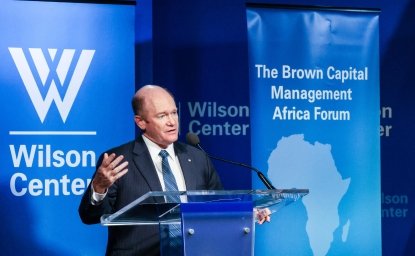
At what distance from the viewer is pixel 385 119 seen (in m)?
6.11

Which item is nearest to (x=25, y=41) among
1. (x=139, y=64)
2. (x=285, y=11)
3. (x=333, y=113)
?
(x=139, y=64)

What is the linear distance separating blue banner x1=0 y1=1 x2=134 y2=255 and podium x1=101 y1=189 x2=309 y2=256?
198cm

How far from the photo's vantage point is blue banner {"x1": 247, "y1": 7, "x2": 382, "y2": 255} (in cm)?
525

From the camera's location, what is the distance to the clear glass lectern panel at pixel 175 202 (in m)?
2.63

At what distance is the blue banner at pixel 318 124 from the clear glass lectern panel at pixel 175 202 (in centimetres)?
237

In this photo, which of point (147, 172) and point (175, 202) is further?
point (147, 172)

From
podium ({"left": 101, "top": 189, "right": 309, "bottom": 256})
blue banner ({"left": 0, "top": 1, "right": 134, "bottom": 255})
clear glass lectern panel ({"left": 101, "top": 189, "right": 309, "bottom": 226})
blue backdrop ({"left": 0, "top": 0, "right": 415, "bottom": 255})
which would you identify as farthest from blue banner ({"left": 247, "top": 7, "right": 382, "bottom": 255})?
podium ({"left": 101, "top": 189, "right": 309, "bottom": 256})

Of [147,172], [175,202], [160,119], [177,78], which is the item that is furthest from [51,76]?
[175,202]

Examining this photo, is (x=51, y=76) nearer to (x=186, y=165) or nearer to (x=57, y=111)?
(x=57, y=111)

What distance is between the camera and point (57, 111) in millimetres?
4633

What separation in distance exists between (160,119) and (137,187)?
0.36 m

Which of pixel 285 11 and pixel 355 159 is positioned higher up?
pixel 285 11

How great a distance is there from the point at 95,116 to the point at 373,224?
216 centimetres

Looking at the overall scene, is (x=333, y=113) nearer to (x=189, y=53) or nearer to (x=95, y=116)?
(x=189, y=53)
